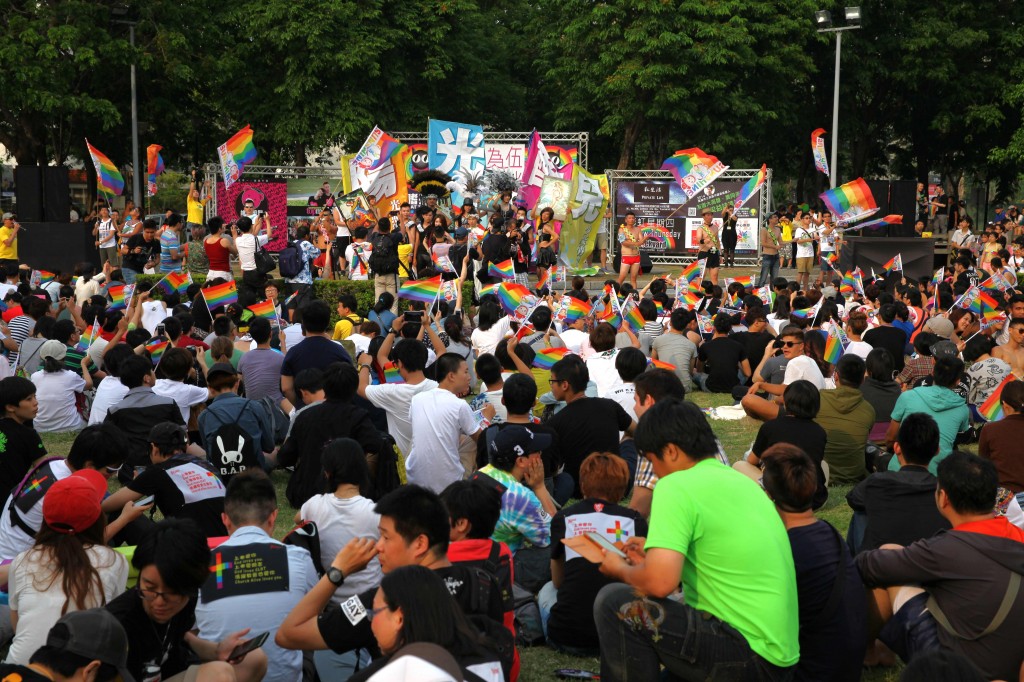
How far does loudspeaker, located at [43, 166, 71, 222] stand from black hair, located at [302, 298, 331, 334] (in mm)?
14054

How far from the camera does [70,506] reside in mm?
4637

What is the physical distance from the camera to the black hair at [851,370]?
8.52 meters

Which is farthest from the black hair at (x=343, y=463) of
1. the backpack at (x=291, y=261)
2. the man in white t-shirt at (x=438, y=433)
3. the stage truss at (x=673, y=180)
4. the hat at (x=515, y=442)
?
the stage truss at (x=673, y=180)

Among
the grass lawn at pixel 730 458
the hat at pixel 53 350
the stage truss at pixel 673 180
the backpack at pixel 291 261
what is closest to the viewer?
the grass lawn at pixel 730 458

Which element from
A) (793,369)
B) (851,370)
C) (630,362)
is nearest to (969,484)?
(630,362)

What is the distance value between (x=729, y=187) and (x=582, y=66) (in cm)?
1059

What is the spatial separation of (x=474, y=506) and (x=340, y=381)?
7.69ft

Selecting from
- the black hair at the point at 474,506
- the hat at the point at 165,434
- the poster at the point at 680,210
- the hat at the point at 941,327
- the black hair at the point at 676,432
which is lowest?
the black hair at the point at 474,506

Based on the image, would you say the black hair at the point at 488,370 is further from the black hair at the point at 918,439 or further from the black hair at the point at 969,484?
the black hair at the point at 969,484

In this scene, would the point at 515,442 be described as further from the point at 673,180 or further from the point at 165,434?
the point at 673,180

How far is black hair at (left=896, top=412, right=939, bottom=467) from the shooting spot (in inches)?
234

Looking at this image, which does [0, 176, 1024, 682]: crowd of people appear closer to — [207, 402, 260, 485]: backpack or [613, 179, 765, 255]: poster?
[207, 402, 260, 485]: backpack

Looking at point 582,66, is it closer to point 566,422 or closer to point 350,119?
point 350,119

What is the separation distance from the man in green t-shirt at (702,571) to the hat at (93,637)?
1702 mm
